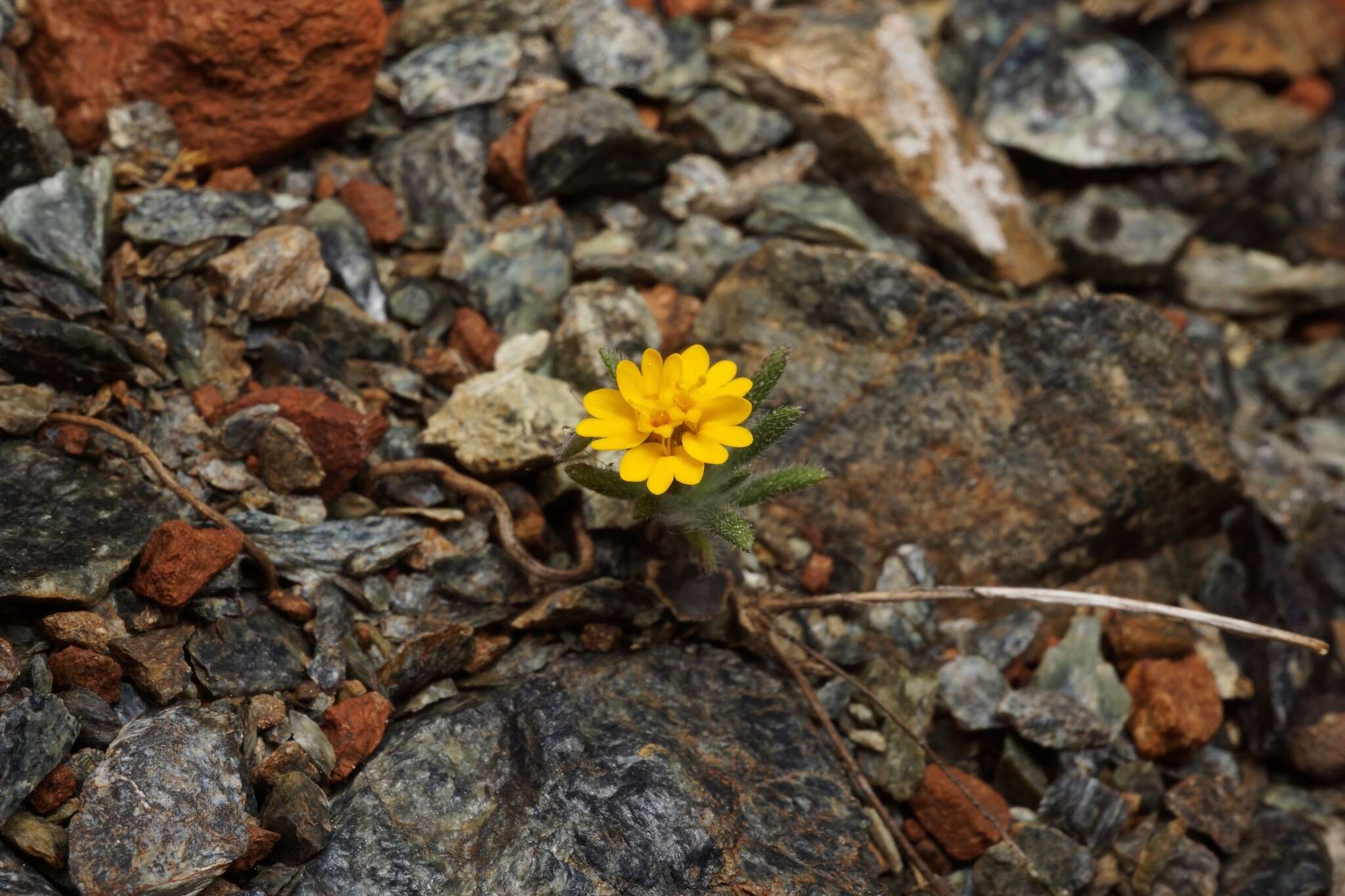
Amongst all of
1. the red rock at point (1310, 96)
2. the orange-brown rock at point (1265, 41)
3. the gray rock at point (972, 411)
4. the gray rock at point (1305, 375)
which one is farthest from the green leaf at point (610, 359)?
the red rock at point (1310, 96)

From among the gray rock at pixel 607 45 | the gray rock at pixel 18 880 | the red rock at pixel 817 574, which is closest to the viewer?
the gray rock at pixel 18 880

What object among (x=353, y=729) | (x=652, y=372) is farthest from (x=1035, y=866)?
(x=353, y=729)

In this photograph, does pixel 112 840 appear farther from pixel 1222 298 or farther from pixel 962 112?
pixel 1222 298

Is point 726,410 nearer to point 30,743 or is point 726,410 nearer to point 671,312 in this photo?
point 671,312

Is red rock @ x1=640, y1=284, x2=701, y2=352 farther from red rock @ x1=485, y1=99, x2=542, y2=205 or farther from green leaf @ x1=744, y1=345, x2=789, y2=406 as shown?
green leaf @ x1=744, y1=345, x2=789, y2=406

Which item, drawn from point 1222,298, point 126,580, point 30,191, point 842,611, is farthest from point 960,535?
point 30,191

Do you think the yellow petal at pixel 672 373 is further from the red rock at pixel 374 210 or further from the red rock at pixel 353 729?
the red rock at pixel 374 210
